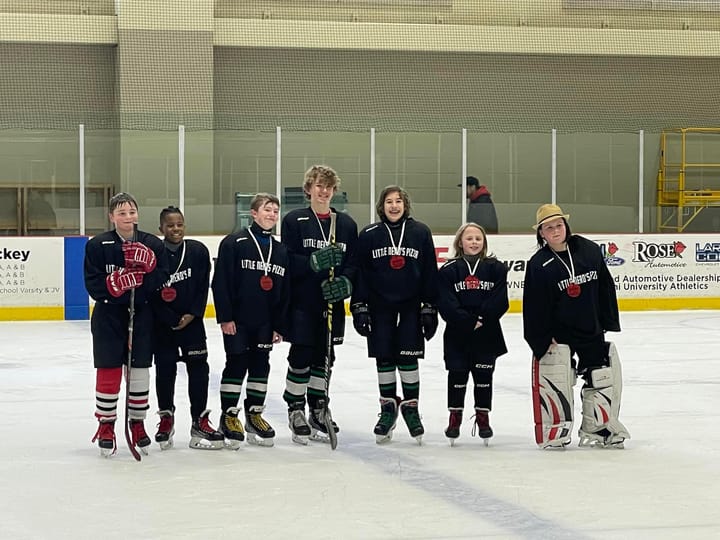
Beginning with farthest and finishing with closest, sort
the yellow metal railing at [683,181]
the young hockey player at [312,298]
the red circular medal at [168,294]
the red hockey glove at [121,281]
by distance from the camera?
1. the yellow metal railing at [683,181]
2. the young hockey player at [312,298]
3. the red circular medal at [168,294]
4. the red hockey glove at [121,281]

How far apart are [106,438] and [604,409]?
93.4 inches

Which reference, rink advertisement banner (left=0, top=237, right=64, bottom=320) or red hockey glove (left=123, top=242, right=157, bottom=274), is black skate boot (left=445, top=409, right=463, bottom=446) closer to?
red hockey glove (left=123, top=242, right=157, bottom=274)

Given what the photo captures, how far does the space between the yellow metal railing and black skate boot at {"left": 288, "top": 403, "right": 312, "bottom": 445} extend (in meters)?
11.0

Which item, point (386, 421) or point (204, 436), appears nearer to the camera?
point (204, 436)

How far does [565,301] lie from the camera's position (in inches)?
235

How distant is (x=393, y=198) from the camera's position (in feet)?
20.4

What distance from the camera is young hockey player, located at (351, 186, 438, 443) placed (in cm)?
614

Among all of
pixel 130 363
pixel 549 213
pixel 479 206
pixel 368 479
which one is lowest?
pixel 368 479

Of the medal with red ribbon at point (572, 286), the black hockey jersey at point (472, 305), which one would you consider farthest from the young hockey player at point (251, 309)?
the medal with red ribbon at point (572, 286)

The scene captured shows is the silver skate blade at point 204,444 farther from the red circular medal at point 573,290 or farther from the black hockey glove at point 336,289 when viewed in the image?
the red circular medal at point 573,290

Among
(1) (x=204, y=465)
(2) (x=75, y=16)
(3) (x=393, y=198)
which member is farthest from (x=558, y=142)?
(1) (x=204, y=465)

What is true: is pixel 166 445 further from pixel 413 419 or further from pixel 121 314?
pixel 413 419

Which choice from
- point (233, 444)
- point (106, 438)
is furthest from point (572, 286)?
point (106, 438)

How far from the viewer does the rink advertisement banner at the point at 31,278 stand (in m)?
13.8
